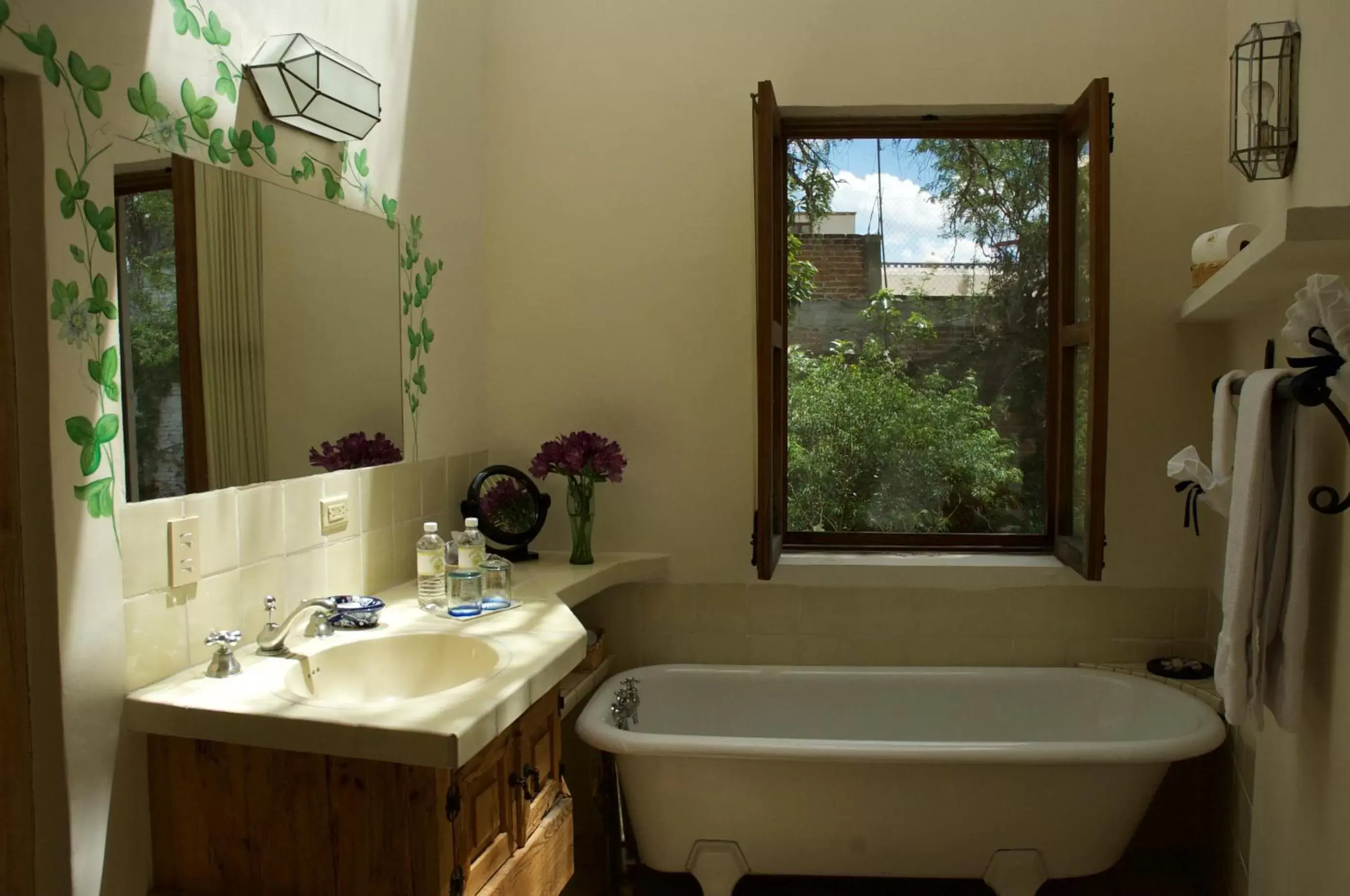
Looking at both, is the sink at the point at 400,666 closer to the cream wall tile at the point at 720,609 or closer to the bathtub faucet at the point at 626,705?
the bathtub faucet at the point at 626,705

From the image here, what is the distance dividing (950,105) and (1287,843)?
6.83 ft

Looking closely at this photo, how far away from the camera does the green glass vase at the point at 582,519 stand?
2.83 meters

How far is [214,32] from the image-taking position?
1.75 metres

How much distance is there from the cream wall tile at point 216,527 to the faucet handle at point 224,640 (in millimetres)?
119

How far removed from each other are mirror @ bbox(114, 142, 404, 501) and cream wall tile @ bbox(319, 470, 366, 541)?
3cm

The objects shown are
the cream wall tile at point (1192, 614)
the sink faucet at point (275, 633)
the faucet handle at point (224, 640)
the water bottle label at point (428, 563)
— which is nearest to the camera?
the faucet handle at point (224, 640)

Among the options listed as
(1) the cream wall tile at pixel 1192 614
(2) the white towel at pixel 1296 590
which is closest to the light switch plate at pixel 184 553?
(2) the white towel at pixel 1296 590

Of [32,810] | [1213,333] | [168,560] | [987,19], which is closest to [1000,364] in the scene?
[1213,333]

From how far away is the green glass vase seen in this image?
2.83 meters

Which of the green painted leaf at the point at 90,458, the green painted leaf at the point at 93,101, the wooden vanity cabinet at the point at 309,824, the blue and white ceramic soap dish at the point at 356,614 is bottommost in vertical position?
the wooden vanity cabinet at the point at 309,824

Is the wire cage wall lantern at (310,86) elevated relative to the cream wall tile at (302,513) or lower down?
elevated

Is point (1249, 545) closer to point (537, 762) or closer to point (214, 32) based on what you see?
point (537, 762)

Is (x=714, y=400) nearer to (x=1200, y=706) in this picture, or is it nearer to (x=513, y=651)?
(x=513, y=651)

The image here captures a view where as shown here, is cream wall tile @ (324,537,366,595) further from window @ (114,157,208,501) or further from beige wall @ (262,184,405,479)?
window @ (114,157,208,501)
